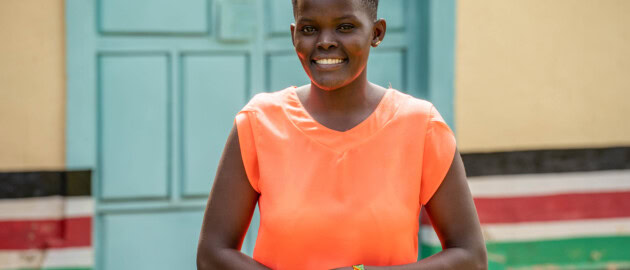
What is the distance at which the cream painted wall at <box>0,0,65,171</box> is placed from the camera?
313 cm

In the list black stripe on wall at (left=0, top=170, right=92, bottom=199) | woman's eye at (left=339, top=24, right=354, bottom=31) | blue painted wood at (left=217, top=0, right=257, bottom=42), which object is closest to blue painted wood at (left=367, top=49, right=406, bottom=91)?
blue painted wood at (left=217, top=0, right=257, bottom=42)

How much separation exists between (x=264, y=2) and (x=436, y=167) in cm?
218

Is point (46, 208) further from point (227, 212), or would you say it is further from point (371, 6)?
point (371, 6)

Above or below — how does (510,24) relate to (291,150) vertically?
above

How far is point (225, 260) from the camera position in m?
1.43

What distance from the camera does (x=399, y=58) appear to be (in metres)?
3.55

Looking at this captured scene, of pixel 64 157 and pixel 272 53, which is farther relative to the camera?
pixel 272 53

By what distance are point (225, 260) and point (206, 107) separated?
206 centimetres

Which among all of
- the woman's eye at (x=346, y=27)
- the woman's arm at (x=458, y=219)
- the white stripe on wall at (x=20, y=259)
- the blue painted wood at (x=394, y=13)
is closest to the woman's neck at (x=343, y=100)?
the woman's eye at (x=346, y=27)

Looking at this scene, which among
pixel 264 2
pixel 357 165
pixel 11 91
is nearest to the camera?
pixel 357 165

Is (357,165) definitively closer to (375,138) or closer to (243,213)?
(375,138)

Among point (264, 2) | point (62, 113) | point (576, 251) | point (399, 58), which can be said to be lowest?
point (576, 251)

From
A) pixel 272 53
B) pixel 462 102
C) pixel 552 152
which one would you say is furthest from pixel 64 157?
pixel 552 152

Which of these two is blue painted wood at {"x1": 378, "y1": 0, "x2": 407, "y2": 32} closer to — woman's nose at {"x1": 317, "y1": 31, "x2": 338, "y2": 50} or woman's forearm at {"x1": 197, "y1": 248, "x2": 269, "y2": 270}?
woman's nose at {"x1": 317, "y1": 31, "x2": 338, "y2": 50}
